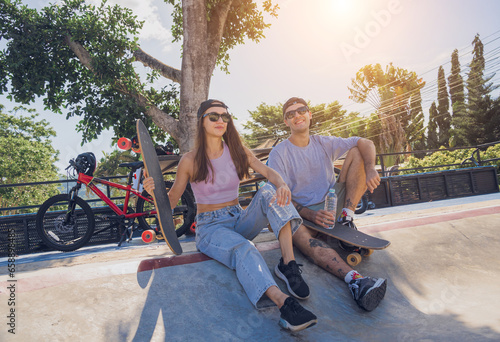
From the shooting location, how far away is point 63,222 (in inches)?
183

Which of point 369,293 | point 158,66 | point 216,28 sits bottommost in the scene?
point 369,293

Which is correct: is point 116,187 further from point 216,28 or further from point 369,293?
point 216,28

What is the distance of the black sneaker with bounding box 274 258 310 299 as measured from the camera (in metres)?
2.34

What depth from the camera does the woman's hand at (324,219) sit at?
282cm

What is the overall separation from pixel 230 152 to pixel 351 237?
1361 millimetres

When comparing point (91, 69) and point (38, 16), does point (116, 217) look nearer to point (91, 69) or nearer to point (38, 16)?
point (91, 69)

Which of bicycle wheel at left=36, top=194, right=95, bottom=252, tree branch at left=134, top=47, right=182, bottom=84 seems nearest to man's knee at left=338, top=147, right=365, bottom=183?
bicycle wheel at left=36, top=194, right=95, bottom=252

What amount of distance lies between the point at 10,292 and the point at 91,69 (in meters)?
6.90

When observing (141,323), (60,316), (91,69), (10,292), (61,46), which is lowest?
(141,323)

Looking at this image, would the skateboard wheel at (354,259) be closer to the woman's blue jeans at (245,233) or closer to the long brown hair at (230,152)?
the woman's blue jeans at (245,233)

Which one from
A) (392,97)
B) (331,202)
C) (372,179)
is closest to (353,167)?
(372,179)

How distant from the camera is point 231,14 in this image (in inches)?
368

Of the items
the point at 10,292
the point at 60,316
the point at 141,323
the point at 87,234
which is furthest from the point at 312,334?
the point at 87,234

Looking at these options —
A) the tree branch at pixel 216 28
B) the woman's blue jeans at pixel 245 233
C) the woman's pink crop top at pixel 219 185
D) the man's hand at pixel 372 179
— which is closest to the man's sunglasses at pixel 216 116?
the woman's pink crop top at pixel 219 185
